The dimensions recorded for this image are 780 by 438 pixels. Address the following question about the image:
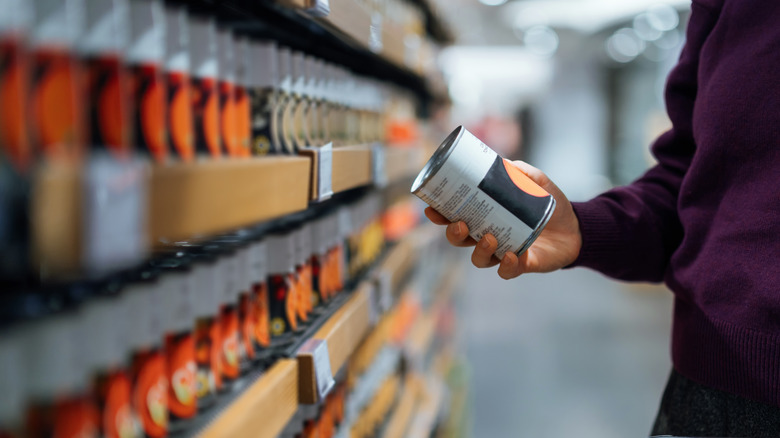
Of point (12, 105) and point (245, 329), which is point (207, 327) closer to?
point (245, 329)

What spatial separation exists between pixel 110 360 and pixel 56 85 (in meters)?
0.29

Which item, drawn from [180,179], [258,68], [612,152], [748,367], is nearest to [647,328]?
[748,367]

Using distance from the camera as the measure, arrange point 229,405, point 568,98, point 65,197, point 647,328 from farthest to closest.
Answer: point 568,98 → point 647,328 → point 229,405 → point 65,197

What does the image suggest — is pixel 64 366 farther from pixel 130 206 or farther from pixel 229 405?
pixel 229 405

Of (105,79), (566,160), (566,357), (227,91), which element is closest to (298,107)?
(227,91)

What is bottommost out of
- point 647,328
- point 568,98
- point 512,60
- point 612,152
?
point 647,328

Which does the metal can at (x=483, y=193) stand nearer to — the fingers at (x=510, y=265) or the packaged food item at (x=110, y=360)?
the fingers at (x=510, y=265)

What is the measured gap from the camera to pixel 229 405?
92cm

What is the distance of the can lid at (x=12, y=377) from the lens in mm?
553

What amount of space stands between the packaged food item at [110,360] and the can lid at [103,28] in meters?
0.26

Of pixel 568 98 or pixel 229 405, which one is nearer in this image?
pixel 229 405

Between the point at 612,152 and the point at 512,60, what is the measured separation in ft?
9.78

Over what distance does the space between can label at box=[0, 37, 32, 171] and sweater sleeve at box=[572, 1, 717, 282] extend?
1.03 m

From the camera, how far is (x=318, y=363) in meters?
1.15
